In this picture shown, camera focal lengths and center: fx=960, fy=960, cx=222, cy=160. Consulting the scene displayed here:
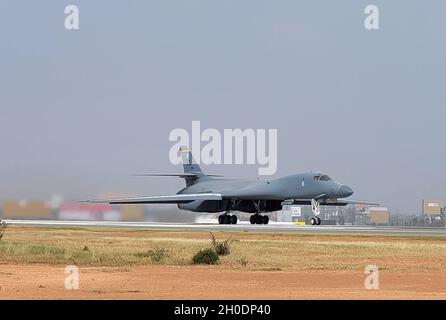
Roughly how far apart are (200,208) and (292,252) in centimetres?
4952

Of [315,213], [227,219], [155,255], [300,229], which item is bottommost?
[227,219]

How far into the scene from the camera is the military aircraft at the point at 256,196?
8662cm

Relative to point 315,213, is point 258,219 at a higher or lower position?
lower

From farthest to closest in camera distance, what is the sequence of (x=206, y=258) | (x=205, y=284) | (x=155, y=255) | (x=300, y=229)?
(x=300, y=229) < (x=155, y=255) < (x=206, y=258) < (x=205, y=284)

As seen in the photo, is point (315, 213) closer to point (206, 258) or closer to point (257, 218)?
point (257, 218)

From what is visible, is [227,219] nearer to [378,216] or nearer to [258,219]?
[258,219]

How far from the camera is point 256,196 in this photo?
91.6 m

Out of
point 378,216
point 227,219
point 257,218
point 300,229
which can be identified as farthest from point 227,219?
point 378,216

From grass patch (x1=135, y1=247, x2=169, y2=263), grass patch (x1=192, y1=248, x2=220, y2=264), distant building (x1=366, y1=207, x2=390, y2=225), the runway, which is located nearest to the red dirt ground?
grass patch (x1=192, y1=248, x2=220, y2=264)

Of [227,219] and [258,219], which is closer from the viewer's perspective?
[227,219]

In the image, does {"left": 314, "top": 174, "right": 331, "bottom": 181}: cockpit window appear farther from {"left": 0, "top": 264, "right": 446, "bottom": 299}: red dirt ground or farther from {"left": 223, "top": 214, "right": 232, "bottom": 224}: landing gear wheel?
{"left": 0, "top": 264, "right": 446, "bottom": 299}: red dirt ground

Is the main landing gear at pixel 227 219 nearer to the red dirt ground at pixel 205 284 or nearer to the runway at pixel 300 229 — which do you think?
the runway at pixel 300 229

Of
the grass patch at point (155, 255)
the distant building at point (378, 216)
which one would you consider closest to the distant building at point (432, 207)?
the distant building at point (378, 216)

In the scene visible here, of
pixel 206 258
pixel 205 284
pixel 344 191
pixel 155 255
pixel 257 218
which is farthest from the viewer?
pixel 257 218
